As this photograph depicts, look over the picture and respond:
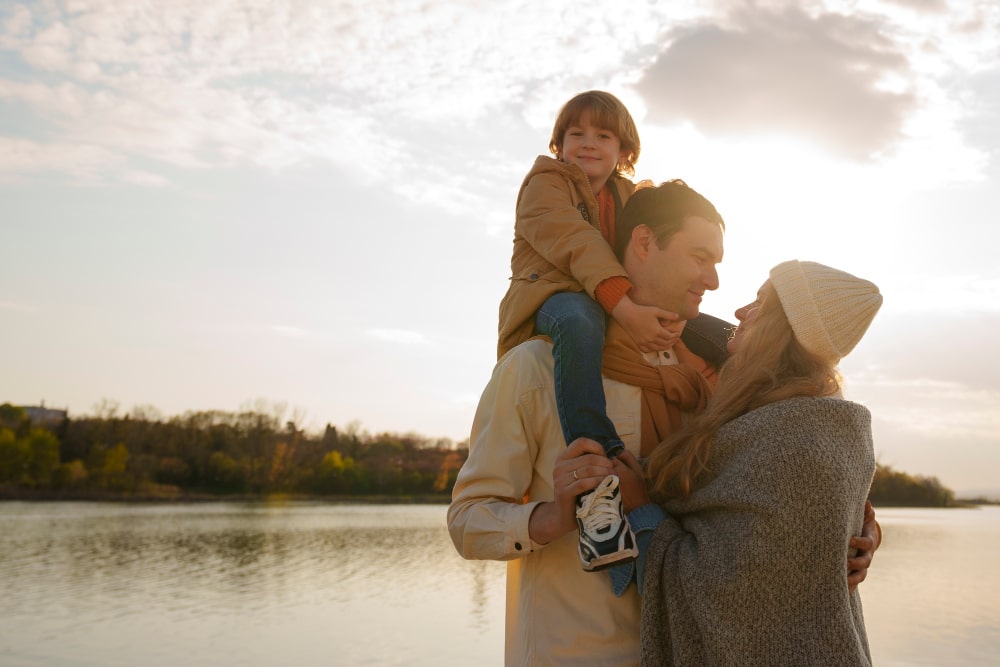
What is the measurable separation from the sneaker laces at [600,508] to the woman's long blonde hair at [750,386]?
0.63ft

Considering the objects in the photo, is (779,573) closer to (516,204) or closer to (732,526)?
(732,526)

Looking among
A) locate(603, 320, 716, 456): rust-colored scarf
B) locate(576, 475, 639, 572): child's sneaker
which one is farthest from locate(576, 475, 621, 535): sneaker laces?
locate(603, 320, 716, 456): rust-colored scarf

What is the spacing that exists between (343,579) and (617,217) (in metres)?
20.0

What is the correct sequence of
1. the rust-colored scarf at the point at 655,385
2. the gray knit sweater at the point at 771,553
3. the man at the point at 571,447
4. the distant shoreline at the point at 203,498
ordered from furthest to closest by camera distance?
A: 1. the distant shoreline at the point at 203,498
2. the rust-colored scarf at the point at 655,385
3. the man at the point at 571,447
4. the gray knit sweater at the point at 771,553

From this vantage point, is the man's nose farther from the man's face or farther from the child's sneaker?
the child's sneaker

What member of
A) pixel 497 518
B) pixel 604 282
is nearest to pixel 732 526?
pixel 497 518

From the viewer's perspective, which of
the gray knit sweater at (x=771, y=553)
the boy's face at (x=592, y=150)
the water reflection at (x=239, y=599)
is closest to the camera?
the gray knit sweater at (x=771, y=553)

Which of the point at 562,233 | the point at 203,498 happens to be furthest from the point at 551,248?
the point at 203,498

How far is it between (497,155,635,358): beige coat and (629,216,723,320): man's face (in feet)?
0.41

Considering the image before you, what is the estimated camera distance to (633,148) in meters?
3.55

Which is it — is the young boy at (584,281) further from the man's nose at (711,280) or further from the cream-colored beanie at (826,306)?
the cream-colored beanie at (826,306)

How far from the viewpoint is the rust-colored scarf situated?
2.56m

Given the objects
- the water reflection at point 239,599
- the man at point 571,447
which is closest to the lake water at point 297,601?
the water reflection at point 239,599

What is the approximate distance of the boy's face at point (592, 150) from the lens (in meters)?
3.35
